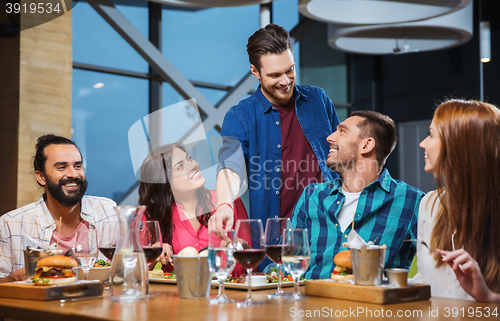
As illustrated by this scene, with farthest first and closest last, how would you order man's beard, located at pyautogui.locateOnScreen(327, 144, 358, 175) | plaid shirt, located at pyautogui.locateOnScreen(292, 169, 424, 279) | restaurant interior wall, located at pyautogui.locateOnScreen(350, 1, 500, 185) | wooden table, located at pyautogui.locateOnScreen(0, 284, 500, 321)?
1. restaurant interior wall, located at pyautogui.locateOnScreen(350, 1, 500, 185)
2. man's beard, located at pyautogui.locateOnScreen(327, 144, 358, 175)
3. plaid shirt, located at pyautogui.locateOnScreen(292, 169, 424, 279)
4. wooden table, located at pyautogui.locateOnScreen(0, 284, 500, 321)

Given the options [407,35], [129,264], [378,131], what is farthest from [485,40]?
[129,264]

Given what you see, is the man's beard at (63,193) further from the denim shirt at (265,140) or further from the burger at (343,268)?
the burger at (343,268)

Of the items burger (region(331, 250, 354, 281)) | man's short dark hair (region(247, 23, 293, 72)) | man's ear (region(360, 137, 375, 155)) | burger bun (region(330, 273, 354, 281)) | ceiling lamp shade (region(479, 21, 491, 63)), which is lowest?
burger bun (region(330, 273, 354, 281))

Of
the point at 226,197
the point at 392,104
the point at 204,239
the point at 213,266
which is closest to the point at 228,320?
the point at 213,266

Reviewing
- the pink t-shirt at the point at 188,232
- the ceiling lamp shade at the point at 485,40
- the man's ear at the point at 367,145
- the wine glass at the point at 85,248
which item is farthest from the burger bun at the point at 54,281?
the ceiling lamp shade at the point at 485,40

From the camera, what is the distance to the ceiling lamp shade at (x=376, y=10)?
3141 millimetres

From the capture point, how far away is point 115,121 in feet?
21.3

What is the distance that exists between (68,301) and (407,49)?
5.00 m

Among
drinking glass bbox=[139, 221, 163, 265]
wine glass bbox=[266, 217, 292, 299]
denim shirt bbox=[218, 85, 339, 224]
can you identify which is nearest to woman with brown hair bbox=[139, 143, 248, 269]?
denim shirt bbox=[218, 85, 339, 224]

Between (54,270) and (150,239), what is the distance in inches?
10.6

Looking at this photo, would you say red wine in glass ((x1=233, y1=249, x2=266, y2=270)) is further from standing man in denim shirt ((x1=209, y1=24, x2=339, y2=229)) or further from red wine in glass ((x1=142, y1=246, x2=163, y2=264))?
standing man in denim shirt ((x1=209, y1=24, x2=339, y2=229))

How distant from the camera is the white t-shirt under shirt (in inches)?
83.8

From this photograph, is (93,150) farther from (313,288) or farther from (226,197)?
(313,288)

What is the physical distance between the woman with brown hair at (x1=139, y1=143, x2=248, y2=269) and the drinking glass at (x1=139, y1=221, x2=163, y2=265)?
1082 millimetres
